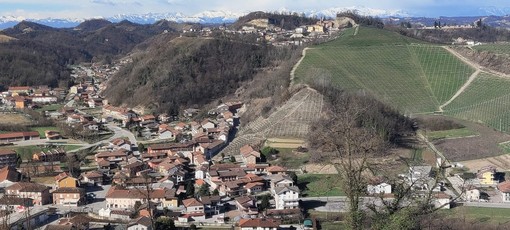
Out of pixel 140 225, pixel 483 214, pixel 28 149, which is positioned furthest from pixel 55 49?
pixel 483 214

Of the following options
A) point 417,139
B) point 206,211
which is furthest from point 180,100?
point 206,211

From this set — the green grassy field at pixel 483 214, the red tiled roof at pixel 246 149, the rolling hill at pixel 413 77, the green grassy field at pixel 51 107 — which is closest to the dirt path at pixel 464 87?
the rolling hill at pixel 413 77

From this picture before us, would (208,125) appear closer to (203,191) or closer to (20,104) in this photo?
(203,191)

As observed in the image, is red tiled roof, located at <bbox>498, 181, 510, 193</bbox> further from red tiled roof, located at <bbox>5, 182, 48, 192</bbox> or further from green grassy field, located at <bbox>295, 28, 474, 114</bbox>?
red tiled roof, located at <bbox>5, 182, 48, 192</bbox>

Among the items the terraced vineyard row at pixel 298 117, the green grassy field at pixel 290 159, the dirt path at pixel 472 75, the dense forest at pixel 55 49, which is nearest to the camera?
the green grassy field at pixel 290 159

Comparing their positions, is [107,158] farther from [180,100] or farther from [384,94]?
[384,94]

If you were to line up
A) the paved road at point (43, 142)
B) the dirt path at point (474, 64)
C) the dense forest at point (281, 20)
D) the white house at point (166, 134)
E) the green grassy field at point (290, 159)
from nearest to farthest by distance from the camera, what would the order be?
the green grassy field at point (290, 159), the paved road at point (43, 142), the white house at point (166, 134), the dirt path at point (474, 64), the dense forest at point (281, 20)

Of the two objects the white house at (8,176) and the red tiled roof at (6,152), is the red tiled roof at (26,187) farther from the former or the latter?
the red tiled roof at (6,152)
